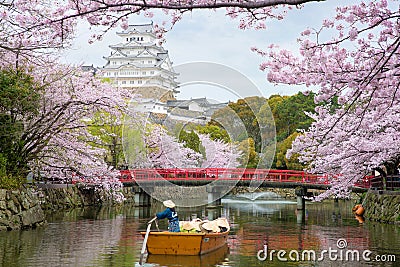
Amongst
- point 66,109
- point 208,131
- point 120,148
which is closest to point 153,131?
point 120,148

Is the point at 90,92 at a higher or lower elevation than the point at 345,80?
higher

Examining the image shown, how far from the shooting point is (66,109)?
703 inches

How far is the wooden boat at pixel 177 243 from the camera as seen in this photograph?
1159cm

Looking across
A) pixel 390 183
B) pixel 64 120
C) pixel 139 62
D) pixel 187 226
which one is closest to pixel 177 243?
pixel 187 226

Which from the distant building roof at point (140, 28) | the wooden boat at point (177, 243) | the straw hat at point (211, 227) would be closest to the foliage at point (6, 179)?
the wooden boat at point (177, 243)

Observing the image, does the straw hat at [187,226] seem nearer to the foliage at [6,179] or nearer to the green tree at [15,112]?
the foliage at [6,179]

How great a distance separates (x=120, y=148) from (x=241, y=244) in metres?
19.5

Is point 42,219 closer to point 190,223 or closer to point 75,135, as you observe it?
point 75,135

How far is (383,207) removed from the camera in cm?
2138

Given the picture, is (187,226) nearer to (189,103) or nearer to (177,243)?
(177,243)

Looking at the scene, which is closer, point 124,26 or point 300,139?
point 124,26

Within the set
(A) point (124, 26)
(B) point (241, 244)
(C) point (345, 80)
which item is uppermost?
(A) point (124, 26)

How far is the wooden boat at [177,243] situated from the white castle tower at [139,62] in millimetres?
51559

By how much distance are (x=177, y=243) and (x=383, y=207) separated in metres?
12.5
